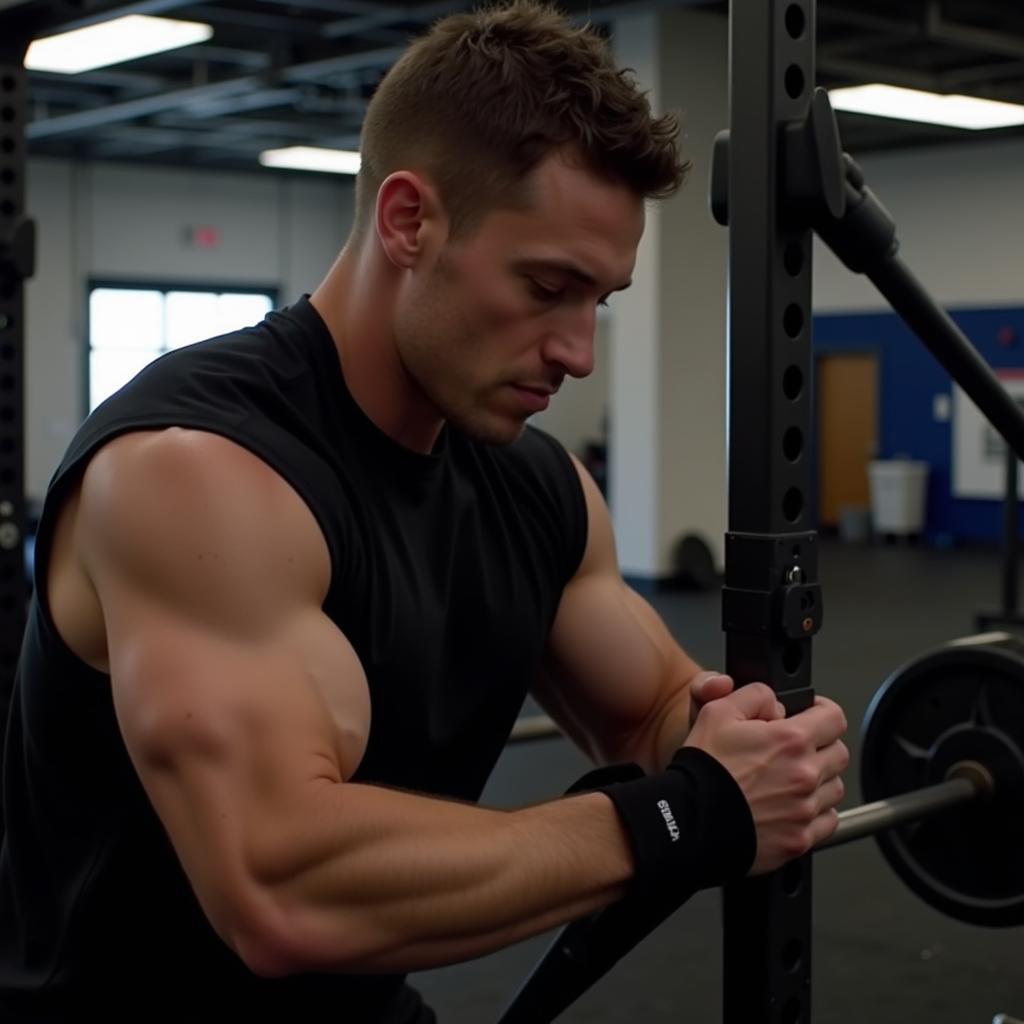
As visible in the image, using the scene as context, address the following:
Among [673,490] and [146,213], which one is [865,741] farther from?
[146,213]

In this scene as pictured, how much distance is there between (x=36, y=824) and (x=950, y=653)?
3.86 feet

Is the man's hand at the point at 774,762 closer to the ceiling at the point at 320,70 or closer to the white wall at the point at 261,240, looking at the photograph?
the ceiling at the point at 320,70

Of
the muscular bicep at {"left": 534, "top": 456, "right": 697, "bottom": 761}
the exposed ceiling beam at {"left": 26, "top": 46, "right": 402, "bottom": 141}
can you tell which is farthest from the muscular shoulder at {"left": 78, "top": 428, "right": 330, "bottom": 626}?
the exposed ceiling beam at {"left": 26, "top": 46, "right": 402, "bottom": 141}

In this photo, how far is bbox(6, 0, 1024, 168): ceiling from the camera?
664 centimetres

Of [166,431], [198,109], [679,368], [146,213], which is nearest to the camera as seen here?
[166,431]

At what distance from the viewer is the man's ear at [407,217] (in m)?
1.10

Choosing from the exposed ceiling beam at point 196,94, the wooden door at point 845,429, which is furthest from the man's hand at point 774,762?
the wooden door at point 845,429

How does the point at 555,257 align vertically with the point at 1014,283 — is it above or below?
below

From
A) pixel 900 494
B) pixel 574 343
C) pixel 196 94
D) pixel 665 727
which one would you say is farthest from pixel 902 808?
pixel 900 494

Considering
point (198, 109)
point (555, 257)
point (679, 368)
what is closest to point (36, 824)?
point (555, 257)

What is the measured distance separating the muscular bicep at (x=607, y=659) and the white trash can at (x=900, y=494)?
8.89 m

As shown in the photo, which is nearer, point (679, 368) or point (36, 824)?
point (36, 824)

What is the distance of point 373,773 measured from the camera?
1.15 m

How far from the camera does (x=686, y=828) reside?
39.8 inches
